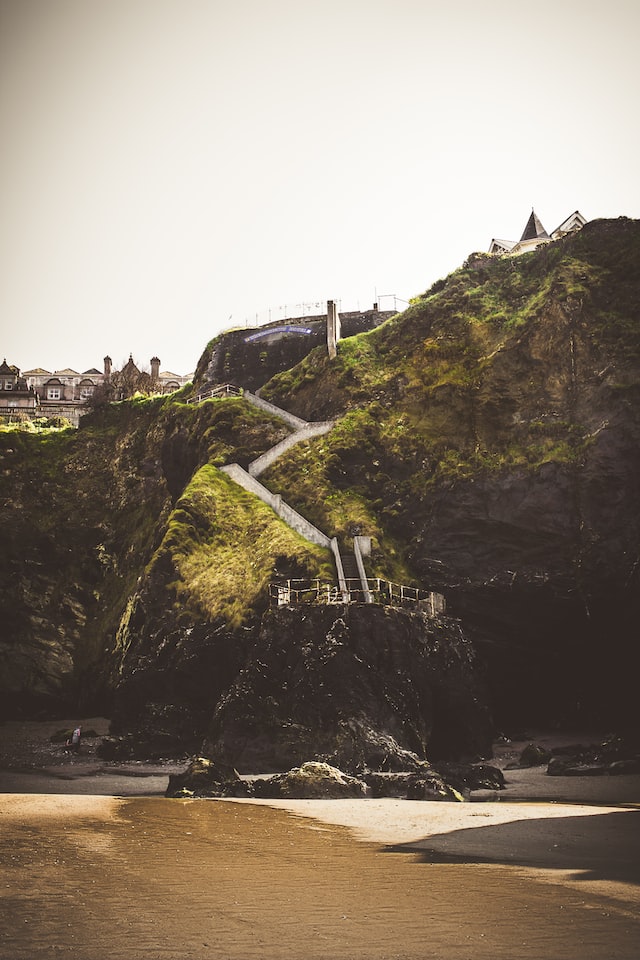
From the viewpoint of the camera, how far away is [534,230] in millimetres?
79625

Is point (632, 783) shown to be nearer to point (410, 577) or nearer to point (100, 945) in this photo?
point (410, 577)

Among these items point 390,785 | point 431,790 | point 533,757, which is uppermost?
point 431,790

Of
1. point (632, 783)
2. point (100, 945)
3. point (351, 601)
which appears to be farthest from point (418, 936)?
point (351, 601)

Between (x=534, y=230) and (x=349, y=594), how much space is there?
166 ft

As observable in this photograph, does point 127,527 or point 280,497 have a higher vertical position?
point 280,497

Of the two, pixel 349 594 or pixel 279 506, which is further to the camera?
pixel 279 506

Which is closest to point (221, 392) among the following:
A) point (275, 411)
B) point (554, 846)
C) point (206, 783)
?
point (275, 411)

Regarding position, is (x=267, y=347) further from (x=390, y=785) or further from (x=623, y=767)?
(x=390, y=785)

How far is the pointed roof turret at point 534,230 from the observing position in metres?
78.9

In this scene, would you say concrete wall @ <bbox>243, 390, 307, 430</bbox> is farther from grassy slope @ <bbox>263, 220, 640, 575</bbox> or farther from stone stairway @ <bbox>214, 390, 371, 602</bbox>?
grassy slope @ <bbox>263, 220, 640, 575</bbox>

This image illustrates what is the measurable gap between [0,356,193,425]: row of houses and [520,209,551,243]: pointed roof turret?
43133 mm

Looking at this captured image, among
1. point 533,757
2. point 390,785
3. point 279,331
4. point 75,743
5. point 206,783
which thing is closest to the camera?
point 206,783

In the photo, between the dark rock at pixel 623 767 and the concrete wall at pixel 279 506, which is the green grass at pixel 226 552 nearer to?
the concrete wall at pixel 279 506

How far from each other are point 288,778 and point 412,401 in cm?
3031
